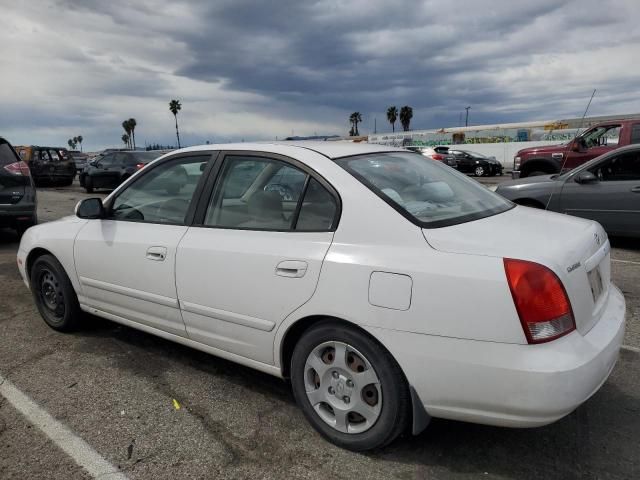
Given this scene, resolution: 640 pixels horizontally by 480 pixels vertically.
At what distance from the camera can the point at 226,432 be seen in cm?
274

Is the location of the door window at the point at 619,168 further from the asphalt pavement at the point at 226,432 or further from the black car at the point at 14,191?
the black car at the point at 14,191

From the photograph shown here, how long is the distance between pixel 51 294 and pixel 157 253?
5.25 ft

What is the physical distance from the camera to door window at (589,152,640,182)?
22.5 feet

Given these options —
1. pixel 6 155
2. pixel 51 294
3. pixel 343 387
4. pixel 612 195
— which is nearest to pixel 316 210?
pixel 343 387

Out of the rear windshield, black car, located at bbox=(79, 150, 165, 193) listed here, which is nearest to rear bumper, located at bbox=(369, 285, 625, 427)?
the rear windshield

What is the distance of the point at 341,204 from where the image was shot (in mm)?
2576

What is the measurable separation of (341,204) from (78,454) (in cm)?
180

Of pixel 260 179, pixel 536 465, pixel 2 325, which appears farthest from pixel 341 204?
pixel 2 325

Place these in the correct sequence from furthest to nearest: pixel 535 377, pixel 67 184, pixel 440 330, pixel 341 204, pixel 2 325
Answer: pixel 67 184 → pixel 2 325 → pixel 341 204 → pixel 440 330 → pixel 535 377

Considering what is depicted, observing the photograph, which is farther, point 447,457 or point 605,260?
point 605,260

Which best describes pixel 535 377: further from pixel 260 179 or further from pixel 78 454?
pixel 78 454

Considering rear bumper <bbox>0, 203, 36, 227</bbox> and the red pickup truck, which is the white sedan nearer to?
rear bumper <bbox>0, 203, 36, 227</bbox>

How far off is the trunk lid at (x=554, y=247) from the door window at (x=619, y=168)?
4971 mm

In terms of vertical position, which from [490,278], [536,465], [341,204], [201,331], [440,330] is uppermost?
[341,204]
